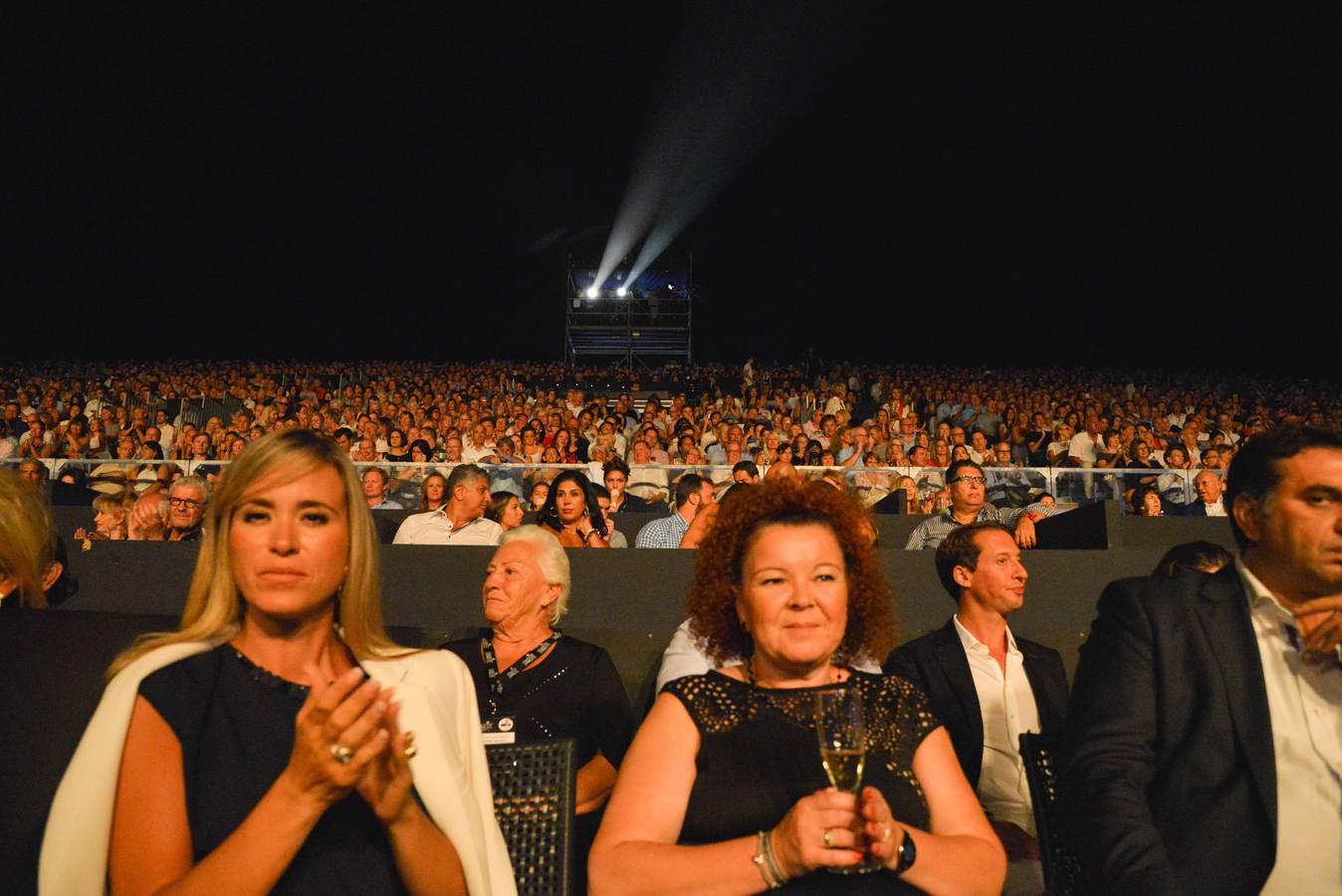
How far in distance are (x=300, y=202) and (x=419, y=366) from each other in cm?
1144

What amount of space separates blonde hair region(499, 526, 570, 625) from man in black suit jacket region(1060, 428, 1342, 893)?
173 cm

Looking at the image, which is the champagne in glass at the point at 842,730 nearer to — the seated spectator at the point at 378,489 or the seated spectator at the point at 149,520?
the seated spectator at the point at 378,489

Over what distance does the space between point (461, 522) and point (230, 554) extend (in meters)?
4.20

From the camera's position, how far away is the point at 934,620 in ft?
15.5

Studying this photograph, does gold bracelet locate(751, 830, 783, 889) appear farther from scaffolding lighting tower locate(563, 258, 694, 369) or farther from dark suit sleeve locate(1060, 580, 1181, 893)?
scaffolding lighting tower locate(563, 258, 694, 369)

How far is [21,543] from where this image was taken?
1.96 m

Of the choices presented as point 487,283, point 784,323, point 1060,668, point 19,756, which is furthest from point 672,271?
point 19,756

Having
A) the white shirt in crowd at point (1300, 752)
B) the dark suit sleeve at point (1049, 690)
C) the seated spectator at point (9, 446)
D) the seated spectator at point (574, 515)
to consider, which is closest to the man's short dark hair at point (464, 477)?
the seated spectator at point (574, 515)

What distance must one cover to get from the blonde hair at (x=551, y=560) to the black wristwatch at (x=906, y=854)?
1.68m

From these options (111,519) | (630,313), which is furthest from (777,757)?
(630,313)

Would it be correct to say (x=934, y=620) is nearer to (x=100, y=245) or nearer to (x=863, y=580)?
(x=863, y=580)

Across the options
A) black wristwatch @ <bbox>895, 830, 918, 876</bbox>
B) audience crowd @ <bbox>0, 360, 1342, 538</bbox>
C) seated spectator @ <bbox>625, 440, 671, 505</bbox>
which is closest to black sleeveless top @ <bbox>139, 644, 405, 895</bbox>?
black wristwatch @ <bbox>895, 830, 918, 876</bbox>

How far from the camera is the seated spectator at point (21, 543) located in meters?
1.93

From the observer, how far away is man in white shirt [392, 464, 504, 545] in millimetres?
5559
